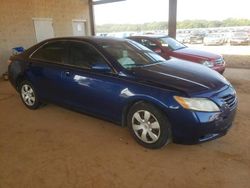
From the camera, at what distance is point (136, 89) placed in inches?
114

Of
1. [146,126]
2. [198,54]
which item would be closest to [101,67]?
[146,126]

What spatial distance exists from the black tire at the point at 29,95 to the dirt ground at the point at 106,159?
1.96 ft

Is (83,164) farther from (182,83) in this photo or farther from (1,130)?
(1,130)

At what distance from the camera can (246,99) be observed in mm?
4945

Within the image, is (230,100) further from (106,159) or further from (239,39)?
(239,39)

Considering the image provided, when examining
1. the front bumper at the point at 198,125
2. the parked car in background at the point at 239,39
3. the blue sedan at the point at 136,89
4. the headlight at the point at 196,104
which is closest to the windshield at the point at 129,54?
the blue sedan at the point at 136,89

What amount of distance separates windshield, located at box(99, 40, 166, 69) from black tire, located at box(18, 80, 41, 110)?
184cm

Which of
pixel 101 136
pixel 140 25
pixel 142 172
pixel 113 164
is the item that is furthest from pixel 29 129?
pixel 140 25

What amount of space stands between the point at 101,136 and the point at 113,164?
76cm

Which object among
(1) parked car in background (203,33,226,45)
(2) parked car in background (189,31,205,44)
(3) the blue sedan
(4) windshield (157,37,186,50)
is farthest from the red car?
(2) parked car in background (189,31,205,44)

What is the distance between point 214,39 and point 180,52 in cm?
1276

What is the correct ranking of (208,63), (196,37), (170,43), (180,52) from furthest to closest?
(196,37) < (170,43) < (180,52) < (208,63)

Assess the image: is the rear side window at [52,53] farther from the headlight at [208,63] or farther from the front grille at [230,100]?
the headlight at [208,63]

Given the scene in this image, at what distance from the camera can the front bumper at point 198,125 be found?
2.61 metres
